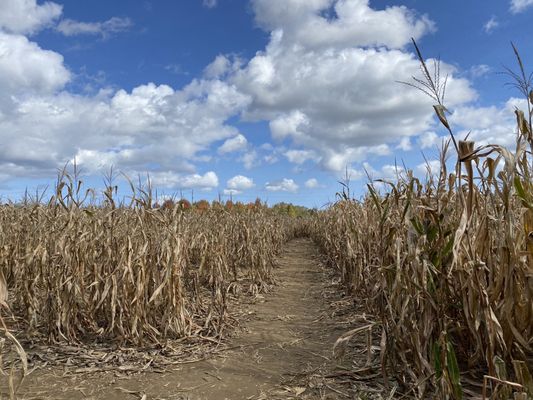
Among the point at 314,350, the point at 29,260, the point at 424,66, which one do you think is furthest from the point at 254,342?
the point at 424,66

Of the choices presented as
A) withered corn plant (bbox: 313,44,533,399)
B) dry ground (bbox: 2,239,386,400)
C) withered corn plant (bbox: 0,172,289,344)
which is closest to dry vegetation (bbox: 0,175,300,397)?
withered corn plant (bbox: 0,172,289,344)

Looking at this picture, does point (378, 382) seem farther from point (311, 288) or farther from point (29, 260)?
point (311, 288)

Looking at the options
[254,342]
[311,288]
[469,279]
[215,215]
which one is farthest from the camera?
[215,215]

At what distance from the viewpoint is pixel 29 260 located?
4297 mm

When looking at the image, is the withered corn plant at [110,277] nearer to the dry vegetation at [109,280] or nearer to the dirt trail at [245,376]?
the dry vegetation at [109,280]

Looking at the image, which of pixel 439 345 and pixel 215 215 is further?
pixel 215 215

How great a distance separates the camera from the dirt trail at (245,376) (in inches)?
119

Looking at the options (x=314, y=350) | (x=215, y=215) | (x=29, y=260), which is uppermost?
(x=215, y=215)

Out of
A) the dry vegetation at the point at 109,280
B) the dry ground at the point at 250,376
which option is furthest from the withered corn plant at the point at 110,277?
the dry ground at the point at 250,376

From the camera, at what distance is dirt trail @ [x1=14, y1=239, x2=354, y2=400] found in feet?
9.96

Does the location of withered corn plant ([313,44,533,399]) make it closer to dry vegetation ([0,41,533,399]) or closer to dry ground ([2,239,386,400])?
dry vegetation ([0,41,533,399])

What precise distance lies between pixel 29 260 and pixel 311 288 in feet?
14.9

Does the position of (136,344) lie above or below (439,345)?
below

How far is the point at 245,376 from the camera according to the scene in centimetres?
332
